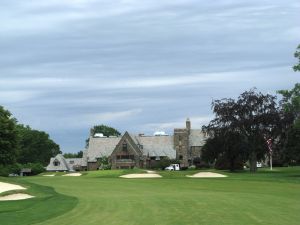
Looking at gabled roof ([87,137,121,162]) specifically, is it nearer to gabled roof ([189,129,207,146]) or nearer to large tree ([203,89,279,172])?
gabled roof ([189,129,207,146])

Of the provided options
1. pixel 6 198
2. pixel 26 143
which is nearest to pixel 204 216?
pixel 6 198

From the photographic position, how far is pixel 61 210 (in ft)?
78.6

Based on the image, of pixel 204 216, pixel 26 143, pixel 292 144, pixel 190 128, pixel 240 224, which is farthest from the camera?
pixel 26 143

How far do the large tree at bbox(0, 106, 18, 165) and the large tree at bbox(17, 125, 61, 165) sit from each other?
95.0m

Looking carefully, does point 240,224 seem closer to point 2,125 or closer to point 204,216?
point 204,216

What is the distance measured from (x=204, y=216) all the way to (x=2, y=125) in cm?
6426

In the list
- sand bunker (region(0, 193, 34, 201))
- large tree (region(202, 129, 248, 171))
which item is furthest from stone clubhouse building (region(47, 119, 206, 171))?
sand bunker (region(0, 193, 34, 201))

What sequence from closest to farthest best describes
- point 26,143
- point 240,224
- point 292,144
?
point 240,224 < point 292,144 < point 26,143

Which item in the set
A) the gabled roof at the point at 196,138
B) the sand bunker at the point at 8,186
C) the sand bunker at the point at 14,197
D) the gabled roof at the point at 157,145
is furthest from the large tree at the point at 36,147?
the sand bunker at the point at 14,197

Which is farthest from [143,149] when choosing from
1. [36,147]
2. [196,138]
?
[36,147]

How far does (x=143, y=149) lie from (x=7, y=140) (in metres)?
60.0

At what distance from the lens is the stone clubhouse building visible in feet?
438

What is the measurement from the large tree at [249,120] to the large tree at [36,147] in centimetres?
10557

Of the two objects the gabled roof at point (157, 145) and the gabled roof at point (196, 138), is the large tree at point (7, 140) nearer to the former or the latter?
the gabled roof at point (157, 145)
